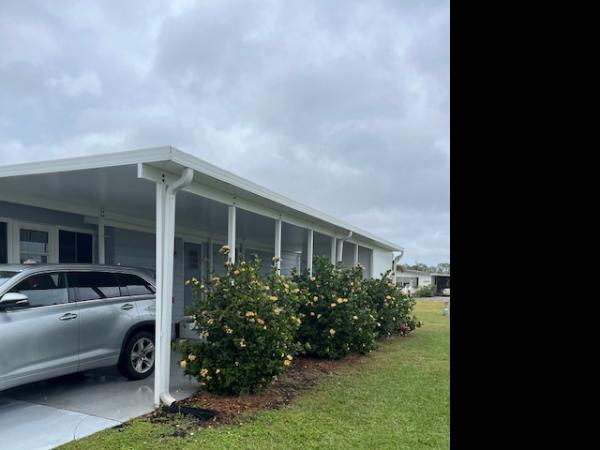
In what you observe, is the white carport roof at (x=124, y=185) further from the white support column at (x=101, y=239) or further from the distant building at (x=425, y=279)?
the distant building at (x=425, y=279)

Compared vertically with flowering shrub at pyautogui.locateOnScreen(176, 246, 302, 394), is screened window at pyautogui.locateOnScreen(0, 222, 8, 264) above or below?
above

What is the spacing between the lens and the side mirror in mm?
4855

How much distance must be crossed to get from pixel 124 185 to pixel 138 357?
98.8 inches

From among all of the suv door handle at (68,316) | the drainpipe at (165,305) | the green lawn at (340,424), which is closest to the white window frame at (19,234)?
the suv door handle at (68,316)

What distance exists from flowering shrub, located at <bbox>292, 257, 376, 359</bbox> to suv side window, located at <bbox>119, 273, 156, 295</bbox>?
2674mm

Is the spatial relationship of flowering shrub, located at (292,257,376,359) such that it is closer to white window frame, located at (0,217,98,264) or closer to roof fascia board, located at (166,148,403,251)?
roof fascia board, located at (166,148,403,251)

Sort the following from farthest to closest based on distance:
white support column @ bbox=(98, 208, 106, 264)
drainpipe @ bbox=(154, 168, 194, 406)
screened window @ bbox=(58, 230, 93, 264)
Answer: white support column @ bbox=(98, 208, 106, 264)
screened window @ bbox=(58, 230, 93, 264)
drainpipe @ bbox=(154, 168, 194, 406)

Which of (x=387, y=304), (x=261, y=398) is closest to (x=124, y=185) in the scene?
(x=261, y=398)

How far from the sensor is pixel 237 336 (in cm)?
550

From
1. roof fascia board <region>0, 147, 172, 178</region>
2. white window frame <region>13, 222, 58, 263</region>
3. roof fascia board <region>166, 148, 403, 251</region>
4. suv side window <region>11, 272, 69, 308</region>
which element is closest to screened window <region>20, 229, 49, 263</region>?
white window frame <region>13, 222, 58, 263</region>
